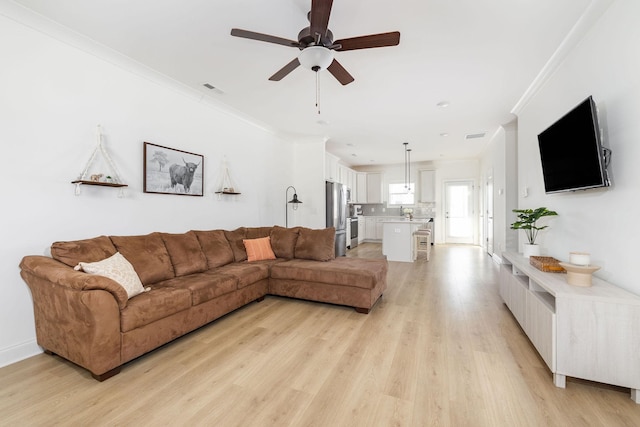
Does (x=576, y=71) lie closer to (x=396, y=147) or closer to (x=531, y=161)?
(x=531, y=161)

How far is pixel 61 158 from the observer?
97.9 inches

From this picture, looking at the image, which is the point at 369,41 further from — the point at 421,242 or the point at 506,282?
the point at 421,242

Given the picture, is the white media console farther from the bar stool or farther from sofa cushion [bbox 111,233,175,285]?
the bar stool

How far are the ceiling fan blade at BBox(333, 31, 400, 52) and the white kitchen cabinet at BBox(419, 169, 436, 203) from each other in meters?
7.46

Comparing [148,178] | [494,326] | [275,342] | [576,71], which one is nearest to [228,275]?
[275,342]

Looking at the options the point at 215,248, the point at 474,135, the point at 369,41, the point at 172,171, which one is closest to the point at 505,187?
the point at 474,135

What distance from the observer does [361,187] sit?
9.46 metres


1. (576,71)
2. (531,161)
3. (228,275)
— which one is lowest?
(228,275)

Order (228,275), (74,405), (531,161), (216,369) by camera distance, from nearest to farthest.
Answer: (74,405) → (216,369) → (228,275) → (531,161)

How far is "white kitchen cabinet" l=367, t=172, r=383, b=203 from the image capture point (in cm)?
950

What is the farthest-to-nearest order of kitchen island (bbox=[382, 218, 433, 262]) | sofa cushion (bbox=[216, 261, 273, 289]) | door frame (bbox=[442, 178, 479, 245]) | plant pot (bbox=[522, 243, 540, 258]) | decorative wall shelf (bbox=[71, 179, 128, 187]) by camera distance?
door frame (bbox=[442, 178, 479, 245]) < kitchen island (bbox=[382, 218, 433, 262]) < sofa cushion (bbox=[216, 261, 273, 289]) < plant pot (bbox=[522, 243, 540, 258]) < decorative wall shelf (bbox=[71, 179, 128, 187])

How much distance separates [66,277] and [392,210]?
8.68 metres

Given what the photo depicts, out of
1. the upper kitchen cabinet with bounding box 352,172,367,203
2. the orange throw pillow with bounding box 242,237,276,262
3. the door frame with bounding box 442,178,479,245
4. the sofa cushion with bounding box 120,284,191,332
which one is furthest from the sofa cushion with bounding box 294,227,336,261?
Result: the door frame with bounding box 442,178,479,245

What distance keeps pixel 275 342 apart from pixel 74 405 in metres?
1.36
